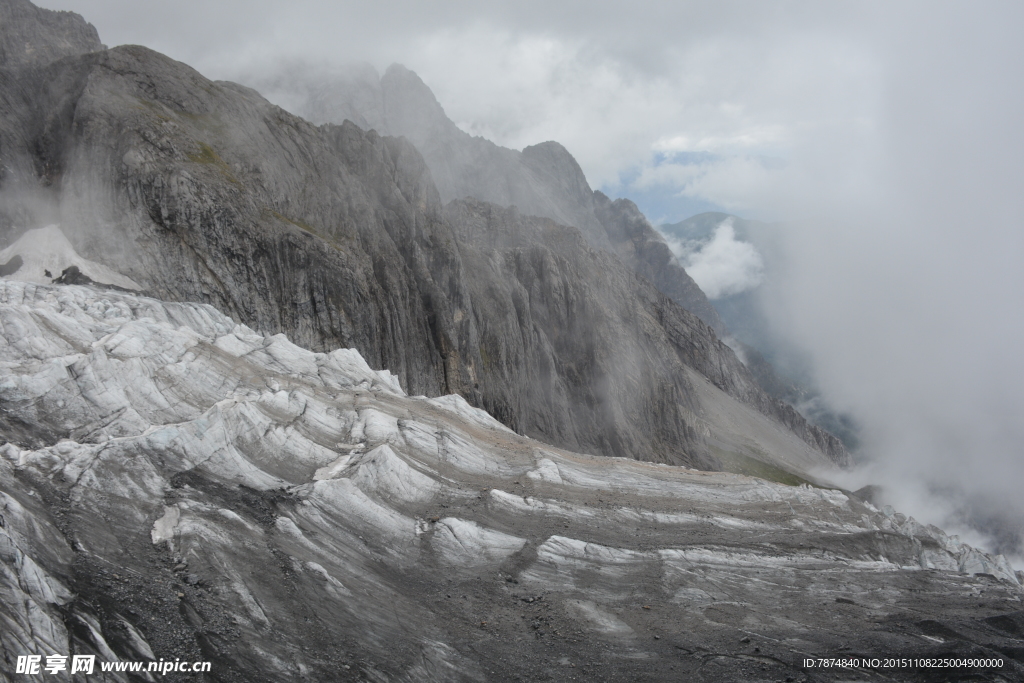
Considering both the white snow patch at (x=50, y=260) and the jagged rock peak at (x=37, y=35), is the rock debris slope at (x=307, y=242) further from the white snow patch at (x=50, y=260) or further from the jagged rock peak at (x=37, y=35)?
the jagged rock peak at (x=37, y=35)

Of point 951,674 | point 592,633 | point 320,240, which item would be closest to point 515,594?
point 592,633

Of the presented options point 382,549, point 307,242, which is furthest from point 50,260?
point 382,549

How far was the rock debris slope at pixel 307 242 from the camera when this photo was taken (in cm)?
6134

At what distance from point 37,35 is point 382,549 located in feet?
330

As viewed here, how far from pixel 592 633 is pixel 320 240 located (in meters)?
61.8

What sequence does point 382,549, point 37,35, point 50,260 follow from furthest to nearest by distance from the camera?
point 37,35 < point 50,260 < point 382,549

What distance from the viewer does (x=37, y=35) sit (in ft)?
273

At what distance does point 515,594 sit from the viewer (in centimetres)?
2459

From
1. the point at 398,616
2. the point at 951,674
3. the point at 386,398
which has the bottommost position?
the point at 398,616

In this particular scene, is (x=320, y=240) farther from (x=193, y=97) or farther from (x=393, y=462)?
(x=393, y=462)

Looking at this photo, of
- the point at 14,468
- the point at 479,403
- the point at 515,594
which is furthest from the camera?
the point at 479,403

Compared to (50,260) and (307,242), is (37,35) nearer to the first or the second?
(50,260)

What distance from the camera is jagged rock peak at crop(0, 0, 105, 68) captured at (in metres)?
77.2

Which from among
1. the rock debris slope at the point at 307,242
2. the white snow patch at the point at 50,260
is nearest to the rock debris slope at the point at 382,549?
the white snow patch at the point at 50,260
